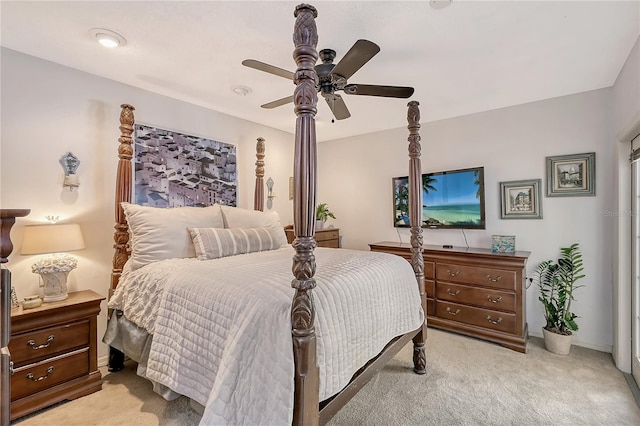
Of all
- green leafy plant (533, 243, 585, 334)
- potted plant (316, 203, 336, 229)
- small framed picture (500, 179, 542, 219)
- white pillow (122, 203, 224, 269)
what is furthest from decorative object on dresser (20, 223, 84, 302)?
green leafy plant (533, 243, 585, 334)

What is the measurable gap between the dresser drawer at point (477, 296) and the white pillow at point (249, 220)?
1.90 meters

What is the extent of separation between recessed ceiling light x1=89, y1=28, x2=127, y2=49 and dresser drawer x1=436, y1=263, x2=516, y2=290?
3.58m

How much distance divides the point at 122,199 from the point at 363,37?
2349mm

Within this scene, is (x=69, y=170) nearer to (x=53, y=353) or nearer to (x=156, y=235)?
(x=156, y=235)

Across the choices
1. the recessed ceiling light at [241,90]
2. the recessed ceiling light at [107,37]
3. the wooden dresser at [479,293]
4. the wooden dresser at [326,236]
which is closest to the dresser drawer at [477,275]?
the wooden dresser at [479,293]

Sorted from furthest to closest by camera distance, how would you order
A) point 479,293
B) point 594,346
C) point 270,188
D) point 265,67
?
1. point 270,188
2. point 479,293
3. point 594,346
4. point 265,67

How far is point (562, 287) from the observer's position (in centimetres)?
294

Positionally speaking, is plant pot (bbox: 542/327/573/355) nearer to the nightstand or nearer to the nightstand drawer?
the nightstand drawer

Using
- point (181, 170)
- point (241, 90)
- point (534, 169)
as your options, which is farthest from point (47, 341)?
point (534, 169)

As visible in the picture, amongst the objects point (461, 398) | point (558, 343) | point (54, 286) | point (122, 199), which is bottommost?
point (461, 398)

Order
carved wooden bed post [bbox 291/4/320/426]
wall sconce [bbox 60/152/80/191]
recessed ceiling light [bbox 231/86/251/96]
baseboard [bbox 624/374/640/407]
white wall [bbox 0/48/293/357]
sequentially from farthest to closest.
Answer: recessed ceiling light [bbox 231/86/251/96] < wall sconce [bbox 60/152/80/191] < white wall [bbox 0/48/293/357] < baseboard [bbox 624/374/640/407] < carved wooden bed post [bbox 291/4/320/426]

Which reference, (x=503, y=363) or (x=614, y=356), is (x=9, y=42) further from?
(x=614, y=356)

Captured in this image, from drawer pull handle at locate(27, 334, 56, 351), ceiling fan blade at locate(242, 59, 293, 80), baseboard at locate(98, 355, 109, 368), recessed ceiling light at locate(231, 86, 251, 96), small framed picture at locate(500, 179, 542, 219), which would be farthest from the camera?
small framed picture at locate(500, 179, 542, 219)

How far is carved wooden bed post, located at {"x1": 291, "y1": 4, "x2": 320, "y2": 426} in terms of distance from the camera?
1296 millimetres
